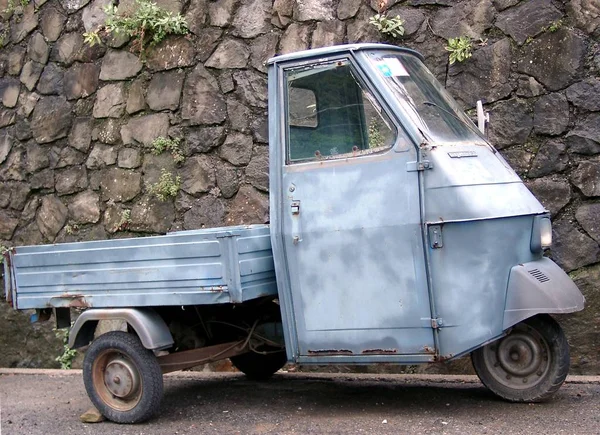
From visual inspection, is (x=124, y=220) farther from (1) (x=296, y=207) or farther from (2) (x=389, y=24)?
(1) (x=296, y=207)

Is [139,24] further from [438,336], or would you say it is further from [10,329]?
[438,336]

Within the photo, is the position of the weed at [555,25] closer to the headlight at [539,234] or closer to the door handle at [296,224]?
the headlight at [539,234]

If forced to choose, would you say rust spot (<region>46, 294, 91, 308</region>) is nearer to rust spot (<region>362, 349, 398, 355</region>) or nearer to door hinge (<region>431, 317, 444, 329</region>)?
rust spot (<region>362, 349, 398, 355</region>)

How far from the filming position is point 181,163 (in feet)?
25.7

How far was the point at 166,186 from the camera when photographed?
7832mm

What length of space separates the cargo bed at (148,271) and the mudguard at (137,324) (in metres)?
0.06

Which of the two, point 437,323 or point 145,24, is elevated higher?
point 145,24

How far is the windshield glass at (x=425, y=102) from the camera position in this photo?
5.01 meters

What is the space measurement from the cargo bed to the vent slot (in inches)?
62.6

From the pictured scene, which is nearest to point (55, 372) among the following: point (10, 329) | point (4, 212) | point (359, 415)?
point (10, 329)

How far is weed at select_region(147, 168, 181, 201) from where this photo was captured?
782cm

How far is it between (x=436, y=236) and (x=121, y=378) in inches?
87.6

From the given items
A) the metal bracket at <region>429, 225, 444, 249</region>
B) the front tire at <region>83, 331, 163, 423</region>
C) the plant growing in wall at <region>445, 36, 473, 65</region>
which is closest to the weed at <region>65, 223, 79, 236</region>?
the front tire at <region>83, 331, 163, 423</region>

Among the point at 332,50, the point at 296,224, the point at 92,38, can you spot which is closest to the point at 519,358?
the point at 296,224
